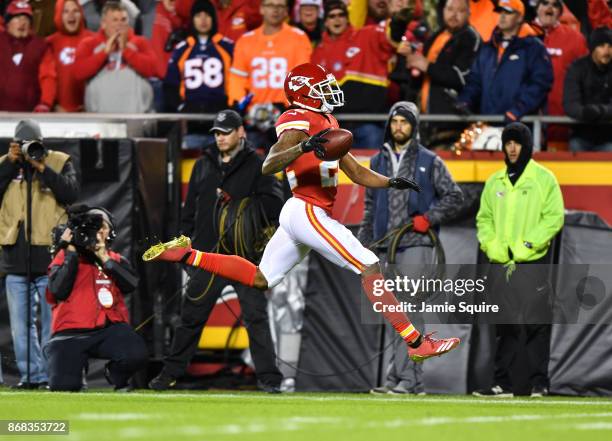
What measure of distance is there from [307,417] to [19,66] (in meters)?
7.01

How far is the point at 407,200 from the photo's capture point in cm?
1112

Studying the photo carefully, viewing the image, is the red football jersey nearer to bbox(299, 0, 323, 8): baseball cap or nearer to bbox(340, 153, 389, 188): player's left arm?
bbox(340, 153, 389, 188): player's left arm

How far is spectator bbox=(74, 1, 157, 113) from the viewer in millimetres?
13203

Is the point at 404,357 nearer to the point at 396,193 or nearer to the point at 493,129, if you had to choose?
the point at 396,193

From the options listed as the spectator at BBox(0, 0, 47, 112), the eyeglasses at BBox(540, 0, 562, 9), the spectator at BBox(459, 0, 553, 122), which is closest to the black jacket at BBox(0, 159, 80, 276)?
the spectator at BBox(0, 0, 47, 112)

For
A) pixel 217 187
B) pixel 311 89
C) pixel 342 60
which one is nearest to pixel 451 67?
pixel 342 60

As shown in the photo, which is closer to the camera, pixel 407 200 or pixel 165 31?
pixel 407 200

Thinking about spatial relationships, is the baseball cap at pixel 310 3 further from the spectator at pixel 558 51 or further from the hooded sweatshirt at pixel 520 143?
the hooded sweatshirt at pixel 520 143

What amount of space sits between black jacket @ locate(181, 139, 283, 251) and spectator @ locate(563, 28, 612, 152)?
290 centimetres

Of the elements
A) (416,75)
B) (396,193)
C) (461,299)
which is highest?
(416,75)

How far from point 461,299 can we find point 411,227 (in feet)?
3.09

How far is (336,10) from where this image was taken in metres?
13.0

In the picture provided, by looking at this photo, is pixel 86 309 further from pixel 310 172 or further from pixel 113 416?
pixel 113 416

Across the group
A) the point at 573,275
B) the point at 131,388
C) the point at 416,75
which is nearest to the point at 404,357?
the point at 573,275
